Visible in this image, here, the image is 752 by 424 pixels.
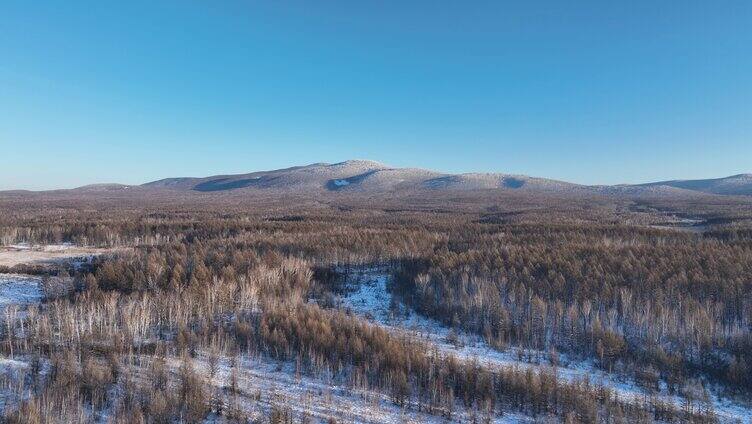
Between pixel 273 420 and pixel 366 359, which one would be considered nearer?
pixel 273 420

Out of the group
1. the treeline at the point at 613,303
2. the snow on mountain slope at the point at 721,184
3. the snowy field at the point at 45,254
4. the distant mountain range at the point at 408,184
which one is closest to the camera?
the treeline at the point at 613,303

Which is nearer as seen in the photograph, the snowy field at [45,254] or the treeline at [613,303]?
the treeline at [613,303]

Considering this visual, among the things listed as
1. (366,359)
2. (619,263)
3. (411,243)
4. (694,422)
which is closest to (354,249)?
(411,243)

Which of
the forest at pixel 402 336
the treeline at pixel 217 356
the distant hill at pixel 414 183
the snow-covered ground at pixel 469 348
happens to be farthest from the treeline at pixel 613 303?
the distant hill at pixel 414 183

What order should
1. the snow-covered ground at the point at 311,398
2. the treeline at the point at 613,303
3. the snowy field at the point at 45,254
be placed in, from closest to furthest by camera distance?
the snow-covered ground at the point at 311,398, the treeline at the point at 613,303, the snowy field at the point at 45,254

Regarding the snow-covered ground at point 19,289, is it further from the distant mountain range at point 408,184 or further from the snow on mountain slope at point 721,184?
the snow on mountain slope at point 721,184

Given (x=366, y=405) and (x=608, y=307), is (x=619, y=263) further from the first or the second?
(x=366, y=405)

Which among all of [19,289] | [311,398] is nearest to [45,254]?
[19,289]

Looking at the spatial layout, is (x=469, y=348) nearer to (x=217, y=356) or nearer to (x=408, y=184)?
(x=217, y=356)
